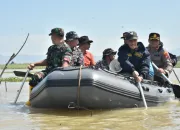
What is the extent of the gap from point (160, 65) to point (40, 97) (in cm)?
389

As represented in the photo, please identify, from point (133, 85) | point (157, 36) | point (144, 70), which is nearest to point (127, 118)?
point (133, 85)

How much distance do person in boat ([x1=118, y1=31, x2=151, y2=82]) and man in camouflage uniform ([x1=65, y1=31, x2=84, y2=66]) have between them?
813 mm

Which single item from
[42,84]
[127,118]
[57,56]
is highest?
[57,56]

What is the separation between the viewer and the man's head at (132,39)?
7.79 meters

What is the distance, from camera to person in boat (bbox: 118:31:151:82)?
7.96 m

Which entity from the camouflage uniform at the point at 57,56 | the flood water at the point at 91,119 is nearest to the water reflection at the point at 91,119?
the flood water at the point at 91,119

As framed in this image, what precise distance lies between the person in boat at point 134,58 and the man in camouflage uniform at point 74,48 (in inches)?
32.0

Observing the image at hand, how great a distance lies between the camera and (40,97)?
699cm

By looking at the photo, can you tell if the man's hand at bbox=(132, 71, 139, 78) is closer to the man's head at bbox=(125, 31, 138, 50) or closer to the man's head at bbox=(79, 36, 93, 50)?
the man's head at bbox=(125, 31, 138, 50)

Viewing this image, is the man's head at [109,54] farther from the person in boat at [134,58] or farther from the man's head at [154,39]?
the person in boat at [134,58]

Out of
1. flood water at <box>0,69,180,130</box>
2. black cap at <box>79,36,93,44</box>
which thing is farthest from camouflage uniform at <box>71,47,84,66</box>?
black cap at <box>79,36,93,44</box>

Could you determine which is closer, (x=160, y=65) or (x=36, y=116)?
(x=36, y=116)

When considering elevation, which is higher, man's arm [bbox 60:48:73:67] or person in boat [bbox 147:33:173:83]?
person in boat [bbox 147:33:173:83]

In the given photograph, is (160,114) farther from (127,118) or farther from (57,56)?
(57,56)
